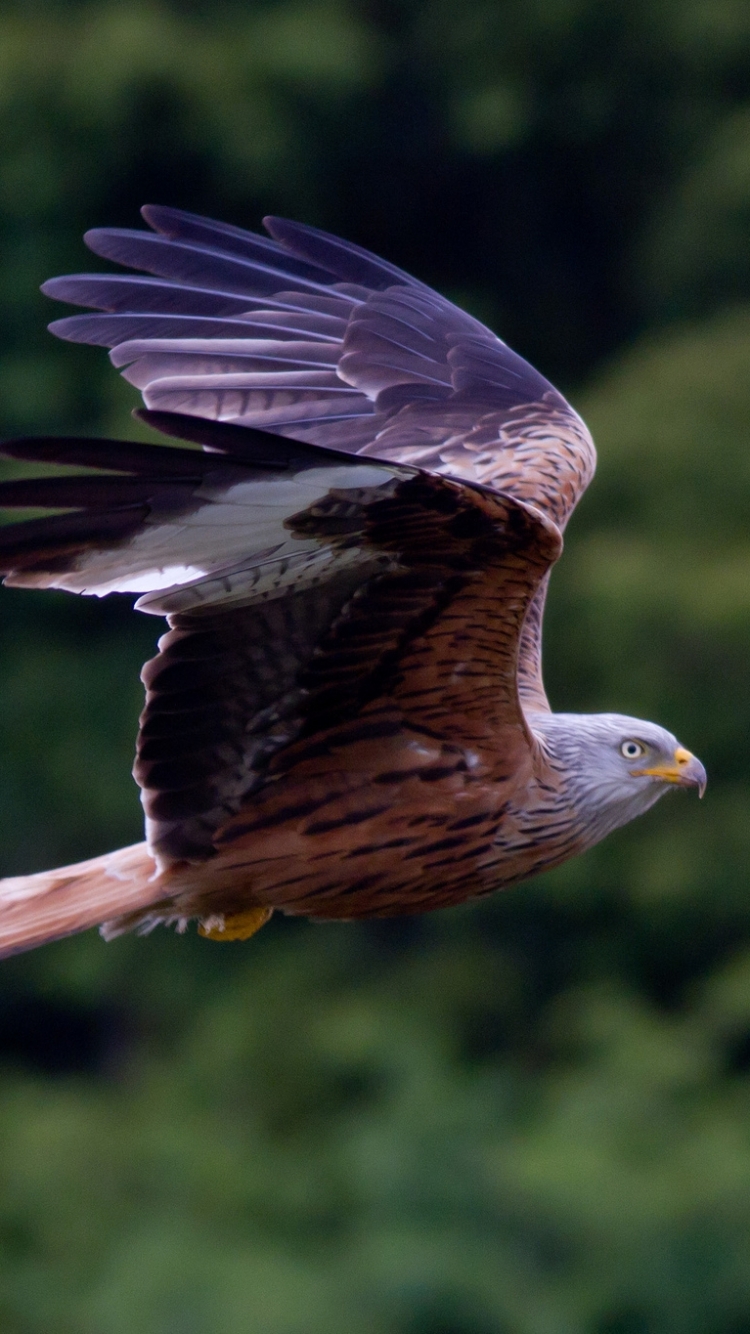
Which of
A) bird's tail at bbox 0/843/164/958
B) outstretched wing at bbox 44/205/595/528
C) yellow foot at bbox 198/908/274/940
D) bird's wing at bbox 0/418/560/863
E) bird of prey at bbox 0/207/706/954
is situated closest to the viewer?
bird's wing at bbox 0/418/560/863

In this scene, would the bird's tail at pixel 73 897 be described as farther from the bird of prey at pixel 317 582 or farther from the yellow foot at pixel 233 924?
the yellow foot at pixel 233 924

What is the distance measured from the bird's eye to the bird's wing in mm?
340

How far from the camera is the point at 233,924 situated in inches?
154

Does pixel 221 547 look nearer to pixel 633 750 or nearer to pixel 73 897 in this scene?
pixel 73 897

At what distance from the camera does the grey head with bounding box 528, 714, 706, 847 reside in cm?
391

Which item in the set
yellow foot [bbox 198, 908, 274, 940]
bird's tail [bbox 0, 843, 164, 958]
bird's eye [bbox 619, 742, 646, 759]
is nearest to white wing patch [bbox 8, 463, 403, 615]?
bird's tail [bbox 0, 843, 164, 958]

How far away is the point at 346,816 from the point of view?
368 centimetres

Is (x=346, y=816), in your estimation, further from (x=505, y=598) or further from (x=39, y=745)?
(x=39, y=745)

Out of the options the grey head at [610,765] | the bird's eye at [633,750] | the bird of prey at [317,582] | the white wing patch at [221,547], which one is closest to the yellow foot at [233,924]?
the bird of prey at [317,582]

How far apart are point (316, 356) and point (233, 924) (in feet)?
4.79

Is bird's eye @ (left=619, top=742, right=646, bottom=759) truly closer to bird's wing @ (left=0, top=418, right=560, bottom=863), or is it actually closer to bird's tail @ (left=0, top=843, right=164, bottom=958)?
bird's wing @ (left=0, top=418, right=560, bottom=863)

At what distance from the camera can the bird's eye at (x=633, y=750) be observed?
158 inches

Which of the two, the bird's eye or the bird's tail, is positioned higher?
the bird's eye

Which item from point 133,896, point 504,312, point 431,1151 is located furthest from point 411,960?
point 133,896
